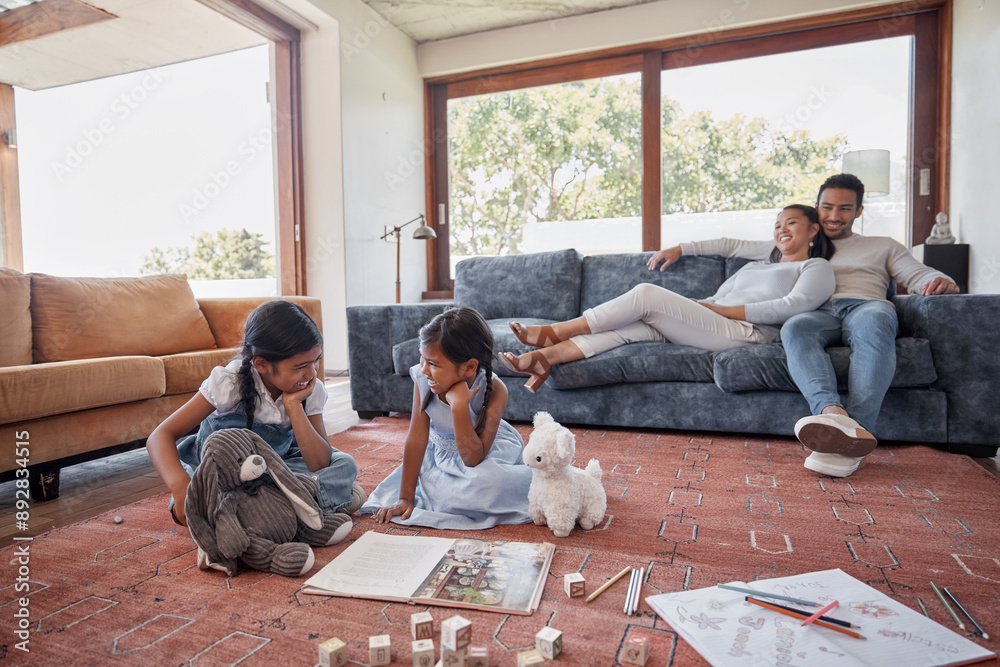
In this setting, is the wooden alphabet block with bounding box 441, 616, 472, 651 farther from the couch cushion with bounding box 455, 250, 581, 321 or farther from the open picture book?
the couch cushion with bounding box 455, 250, 581, 321

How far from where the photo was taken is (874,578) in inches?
43.3

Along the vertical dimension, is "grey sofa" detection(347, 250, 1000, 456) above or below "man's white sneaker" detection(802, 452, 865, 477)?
above

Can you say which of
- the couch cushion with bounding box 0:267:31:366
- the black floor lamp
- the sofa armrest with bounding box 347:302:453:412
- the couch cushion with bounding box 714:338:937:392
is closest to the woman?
the couch cushion with bounding box 714:338:937:392

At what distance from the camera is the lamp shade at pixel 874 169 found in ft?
12.0

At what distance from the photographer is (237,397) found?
1.35 meters

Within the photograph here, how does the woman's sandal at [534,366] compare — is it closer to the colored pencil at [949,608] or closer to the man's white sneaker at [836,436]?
the man's white sneaker at [836,436]

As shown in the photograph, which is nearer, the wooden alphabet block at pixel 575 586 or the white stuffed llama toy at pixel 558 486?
the wooden alphabet block at pixel 575 586

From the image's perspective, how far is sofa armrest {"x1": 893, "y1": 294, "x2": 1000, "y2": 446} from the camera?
1986 millimetres

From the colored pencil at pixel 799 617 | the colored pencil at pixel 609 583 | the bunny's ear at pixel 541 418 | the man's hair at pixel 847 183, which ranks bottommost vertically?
the colored pencil at pixel 609 583

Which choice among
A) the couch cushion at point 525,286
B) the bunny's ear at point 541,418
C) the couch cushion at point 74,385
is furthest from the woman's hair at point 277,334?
the couch cushion at point 525,286

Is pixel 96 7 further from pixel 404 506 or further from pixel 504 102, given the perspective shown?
pixel 404 506

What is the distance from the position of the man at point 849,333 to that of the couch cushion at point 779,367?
65 mm

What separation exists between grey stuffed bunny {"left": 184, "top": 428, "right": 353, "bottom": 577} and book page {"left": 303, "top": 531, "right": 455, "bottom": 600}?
0.08 m

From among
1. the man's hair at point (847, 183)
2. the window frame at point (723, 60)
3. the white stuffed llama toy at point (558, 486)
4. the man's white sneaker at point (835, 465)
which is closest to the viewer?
the white stuffed llama toy at point (558, 486)
